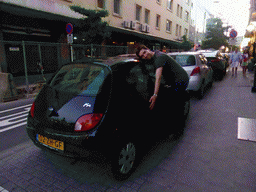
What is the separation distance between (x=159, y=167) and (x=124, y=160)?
0.68m

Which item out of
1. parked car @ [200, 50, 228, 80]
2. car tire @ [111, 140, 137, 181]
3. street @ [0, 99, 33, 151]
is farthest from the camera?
parked car @ [200, 50, 228, 80]

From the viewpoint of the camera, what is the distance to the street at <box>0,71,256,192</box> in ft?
8.11

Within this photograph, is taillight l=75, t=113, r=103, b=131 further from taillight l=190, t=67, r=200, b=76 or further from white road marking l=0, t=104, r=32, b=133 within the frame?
taillight l=190, t=67, r=200, b=76

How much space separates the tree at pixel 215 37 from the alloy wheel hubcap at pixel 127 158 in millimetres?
43399

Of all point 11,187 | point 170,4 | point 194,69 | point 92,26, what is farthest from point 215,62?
point 170,4

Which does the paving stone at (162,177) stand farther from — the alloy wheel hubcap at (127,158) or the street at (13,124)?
the street at (13,124)

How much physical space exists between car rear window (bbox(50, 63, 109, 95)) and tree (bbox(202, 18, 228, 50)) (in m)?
43.2

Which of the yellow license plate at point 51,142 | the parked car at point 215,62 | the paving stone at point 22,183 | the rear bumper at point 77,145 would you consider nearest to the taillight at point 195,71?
the parked car at point 215,62

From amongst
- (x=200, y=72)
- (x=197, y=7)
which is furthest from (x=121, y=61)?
(x=197, y=7)

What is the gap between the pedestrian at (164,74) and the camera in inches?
121

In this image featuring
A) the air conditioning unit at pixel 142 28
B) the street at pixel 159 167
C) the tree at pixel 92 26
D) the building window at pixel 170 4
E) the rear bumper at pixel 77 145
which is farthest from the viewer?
the building window at pixel 170 4

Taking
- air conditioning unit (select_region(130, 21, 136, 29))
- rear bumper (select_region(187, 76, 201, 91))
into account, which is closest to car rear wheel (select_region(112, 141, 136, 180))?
rear bumper (select_region(187, 76, 201, 91))

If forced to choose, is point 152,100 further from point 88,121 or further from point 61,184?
point 61,184

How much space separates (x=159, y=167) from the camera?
289 cm
